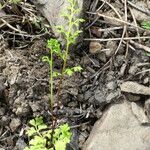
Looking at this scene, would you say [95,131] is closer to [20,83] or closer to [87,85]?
[87,85]

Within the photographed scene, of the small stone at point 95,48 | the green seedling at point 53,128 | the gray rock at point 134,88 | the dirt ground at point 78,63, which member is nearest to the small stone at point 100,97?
the dirt ground at point 78,63

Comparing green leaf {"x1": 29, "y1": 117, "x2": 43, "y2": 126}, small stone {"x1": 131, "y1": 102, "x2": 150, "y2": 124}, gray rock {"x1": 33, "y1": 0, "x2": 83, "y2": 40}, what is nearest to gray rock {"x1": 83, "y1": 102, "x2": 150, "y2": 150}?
small stone {"x1": 131, "y1": 102, "x2": 150, "y2": 124}

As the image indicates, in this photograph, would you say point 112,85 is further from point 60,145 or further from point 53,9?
point 53,9

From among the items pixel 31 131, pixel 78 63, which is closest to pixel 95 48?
pixel 78 63

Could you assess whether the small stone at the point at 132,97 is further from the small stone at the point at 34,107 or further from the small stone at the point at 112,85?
the small stone at the point at 34,107

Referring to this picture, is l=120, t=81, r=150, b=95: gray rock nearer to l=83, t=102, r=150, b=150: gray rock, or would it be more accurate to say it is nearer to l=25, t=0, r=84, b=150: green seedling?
l=83, t=102, r=150, b=150: gray rock

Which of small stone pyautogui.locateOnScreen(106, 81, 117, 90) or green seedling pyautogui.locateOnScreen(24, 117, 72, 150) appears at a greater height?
small stone pyautogui.locateOnScreen(106, 81, 117, 90)
